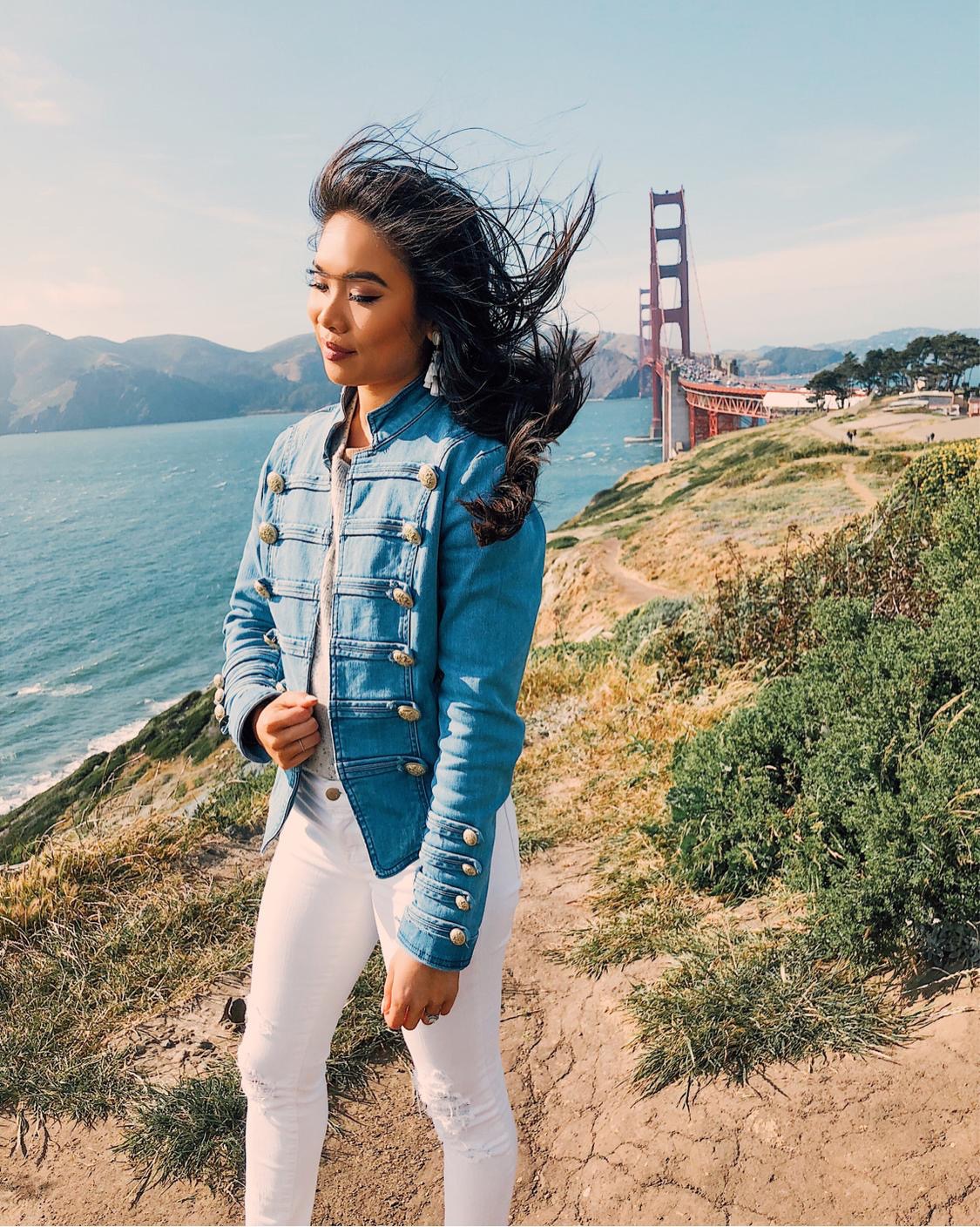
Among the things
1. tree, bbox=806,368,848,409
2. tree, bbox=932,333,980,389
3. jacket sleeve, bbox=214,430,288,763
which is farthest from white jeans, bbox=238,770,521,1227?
tree, bbox=806,368,848,409

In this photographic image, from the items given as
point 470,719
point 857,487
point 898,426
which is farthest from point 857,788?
point 898,426

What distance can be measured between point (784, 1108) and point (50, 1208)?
1.77 metres

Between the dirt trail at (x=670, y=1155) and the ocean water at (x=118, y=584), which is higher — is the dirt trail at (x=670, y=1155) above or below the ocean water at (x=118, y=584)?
above

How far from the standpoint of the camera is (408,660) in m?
1.50

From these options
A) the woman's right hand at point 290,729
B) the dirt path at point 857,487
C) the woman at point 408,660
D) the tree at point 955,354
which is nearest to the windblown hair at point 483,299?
the woman at point 408,660

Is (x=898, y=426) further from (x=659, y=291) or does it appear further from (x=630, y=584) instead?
(x=659, y=291)

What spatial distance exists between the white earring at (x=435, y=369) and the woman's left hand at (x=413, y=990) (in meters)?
0.89

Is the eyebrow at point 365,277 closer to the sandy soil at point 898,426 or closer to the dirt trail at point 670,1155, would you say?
the dirt trail at point 670,1155

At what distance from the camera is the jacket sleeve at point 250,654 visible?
1.71 meters

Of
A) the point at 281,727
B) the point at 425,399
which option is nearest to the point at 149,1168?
the point at 281,727

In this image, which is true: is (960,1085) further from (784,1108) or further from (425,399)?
(425,399)

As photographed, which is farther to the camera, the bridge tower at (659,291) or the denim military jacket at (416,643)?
the bridge tower at (659,291)

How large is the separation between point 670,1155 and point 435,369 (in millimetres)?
1882

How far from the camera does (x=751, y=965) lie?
2.76m
